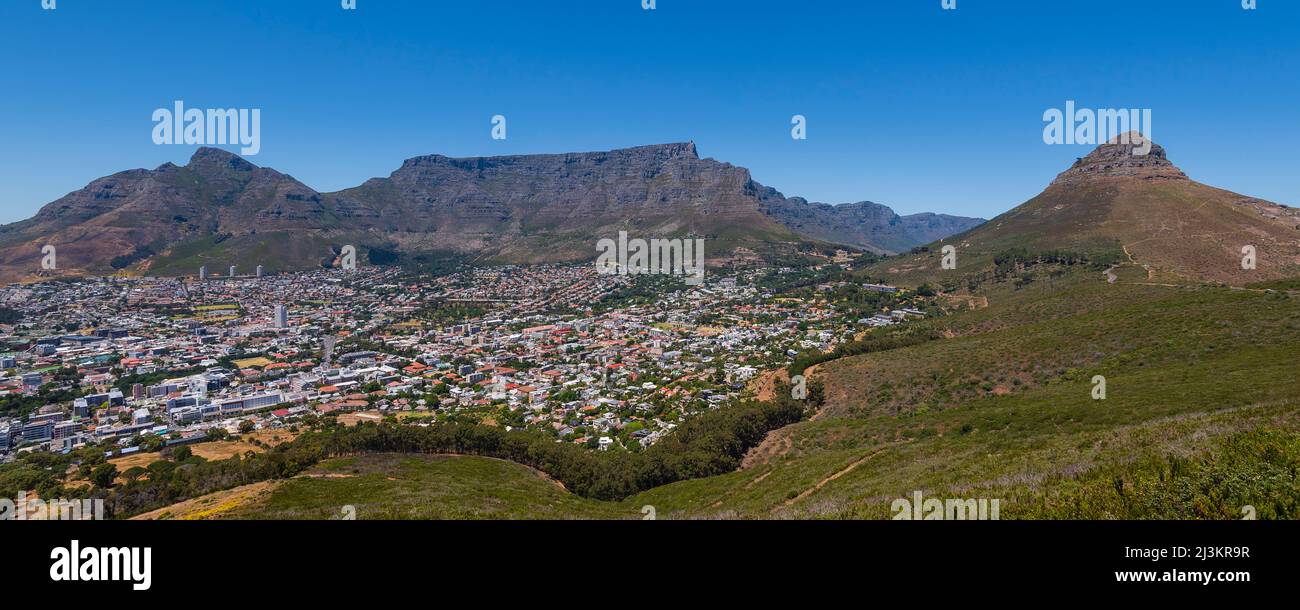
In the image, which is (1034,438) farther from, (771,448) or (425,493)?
(425,493)

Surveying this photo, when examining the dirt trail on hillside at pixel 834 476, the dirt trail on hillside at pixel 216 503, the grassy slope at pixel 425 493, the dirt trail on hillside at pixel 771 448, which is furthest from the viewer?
the dirt trail on hillside at pixel 771 448

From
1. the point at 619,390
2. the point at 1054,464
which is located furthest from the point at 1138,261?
the point at 1054,464

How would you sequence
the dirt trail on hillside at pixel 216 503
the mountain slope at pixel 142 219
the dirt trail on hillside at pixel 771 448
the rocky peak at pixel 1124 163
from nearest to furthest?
the dirt trail on hillside at pixel 216 503, the dirt trail on hillside at pixel 771 448, the rocky peak at pixel 1124 163, the mountain slope at pixel 142 219

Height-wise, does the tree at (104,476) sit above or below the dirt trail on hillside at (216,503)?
below

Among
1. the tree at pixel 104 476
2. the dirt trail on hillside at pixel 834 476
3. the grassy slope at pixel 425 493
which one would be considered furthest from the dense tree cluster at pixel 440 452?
the dirt trail on hillside at pixel 834 476

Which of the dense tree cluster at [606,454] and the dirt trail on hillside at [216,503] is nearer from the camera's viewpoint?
the dirt trail on hillside at [216,503]

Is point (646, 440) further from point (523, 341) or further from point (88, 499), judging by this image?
point (523, 341)

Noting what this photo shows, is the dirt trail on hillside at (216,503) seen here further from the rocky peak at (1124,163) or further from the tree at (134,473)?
the rocky peak at (1124,163)

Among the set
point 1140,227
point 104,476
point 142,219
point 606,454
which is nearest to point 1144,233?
point 1140,227
